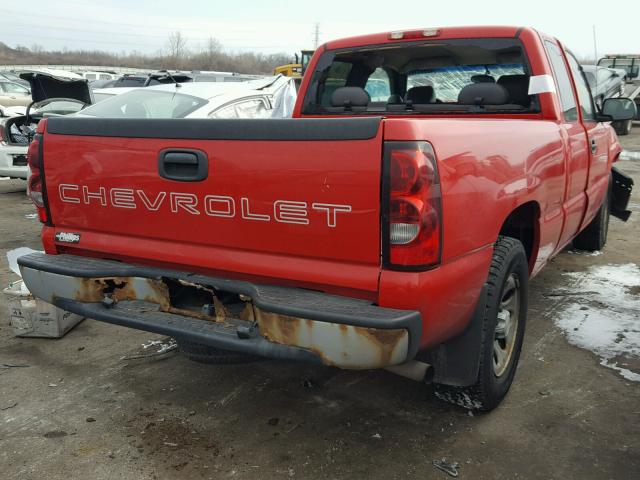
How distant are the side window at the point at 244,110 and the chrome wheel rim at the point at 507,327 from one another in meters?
4.30

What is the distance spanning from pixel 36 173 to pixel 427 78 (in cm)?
282

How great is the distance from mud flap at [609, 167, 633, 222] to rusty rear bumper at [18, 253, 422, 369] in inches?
183

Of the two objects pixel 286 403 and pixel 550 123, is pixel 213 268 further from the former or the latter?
pixel 550 123

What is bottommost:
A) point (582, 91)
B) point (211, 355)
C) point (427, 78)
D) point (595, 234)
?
point (595, 234)

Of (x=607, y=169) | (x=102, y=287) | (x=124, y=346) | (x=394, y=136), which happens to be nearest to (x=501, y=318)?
(x=394, y=136)

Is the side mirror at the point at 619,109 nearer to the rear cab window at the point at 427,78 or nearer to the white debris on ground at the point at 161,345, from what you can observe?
the rear cab window at the point at 427,78

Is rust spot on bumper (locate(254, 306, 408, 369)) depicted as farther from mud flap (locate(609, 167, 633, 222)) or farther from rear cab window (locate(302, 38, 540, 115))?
mud flap (locate(609, 167, 633, 222))

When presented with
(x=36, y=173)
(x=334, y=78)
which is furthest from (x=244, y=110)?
(x=36, y=173)

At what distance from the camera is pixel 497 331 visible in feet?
9.46

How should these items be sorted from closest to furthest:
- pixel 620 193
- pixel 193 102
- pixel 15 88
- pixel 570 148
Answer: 1. pixel 570 148
2. pixel 620 193
3. pixel 193 102
4. pixel 15 88

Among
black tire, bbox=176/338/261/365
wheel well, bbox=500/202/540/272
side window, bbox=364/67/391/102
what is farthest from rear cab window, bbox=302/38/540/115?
black tire, bbox=176/338/261/365

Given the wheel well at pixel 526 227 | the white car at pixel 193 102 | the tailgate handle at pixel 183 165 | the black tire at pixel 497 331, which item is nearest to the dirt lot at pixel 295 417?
the black tire at pixel 497 331

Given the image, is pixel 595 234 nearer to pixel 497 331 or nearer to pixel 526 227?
pixel 526 227

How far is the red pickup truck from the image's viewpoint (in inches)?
83.4
